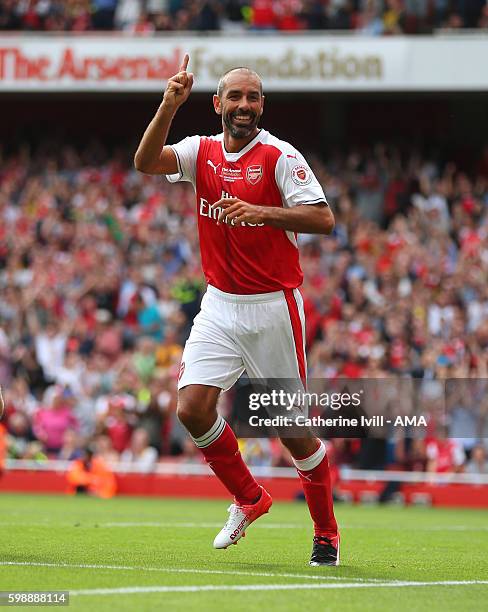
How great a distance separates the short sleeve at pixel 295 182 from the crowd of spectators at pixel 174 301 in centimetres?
928

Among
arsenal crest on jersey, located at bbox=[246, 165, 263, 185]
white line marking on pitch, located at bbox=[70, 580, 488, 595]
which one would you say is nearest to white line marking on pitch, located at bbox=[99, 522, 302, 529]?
arsenal crest on jersey, located at bbox=[246, 165, 263, 185]

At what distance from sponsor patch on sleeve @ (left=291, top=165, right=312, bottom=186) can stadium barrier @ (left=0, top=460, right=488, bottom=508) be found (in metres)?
10.4

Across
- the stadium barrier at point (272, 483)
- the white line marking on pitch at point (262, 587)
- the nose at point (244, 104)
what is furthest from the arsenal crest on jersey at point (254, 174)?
the stadium barrier at point (272, 483)

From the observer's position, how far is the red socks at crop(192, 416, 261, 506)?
7855 mm

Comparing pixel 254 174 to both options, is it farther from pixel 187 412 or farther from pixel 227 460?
pixel 227 460

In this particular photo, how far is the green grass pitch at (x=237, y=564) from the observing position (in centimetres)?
587

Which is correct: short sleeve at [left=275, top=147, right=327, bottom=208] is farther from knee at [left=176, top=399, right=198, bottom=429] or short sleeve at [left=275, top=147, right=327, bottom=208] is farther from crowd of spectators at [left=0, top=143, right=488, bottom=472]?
crowd of spectators at [left=0, top=143, right=488, bottom=472]

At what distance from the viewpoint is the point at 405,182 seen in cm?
2405

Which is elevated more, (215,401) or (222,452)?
(215,401)

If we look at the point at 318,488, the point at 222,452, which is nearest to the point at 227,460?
the point at 222,452

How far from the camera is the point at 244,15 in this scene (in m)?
25.0

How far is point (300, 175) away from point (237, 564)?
2221mm

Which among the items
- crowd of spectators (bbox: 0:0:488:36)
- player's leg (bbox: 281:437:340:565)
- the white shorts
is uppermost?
crowd of spectators (bbox: 0:0:488:36)

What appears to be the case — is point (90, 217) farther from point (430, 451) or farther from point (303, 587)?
point (303, 587)
